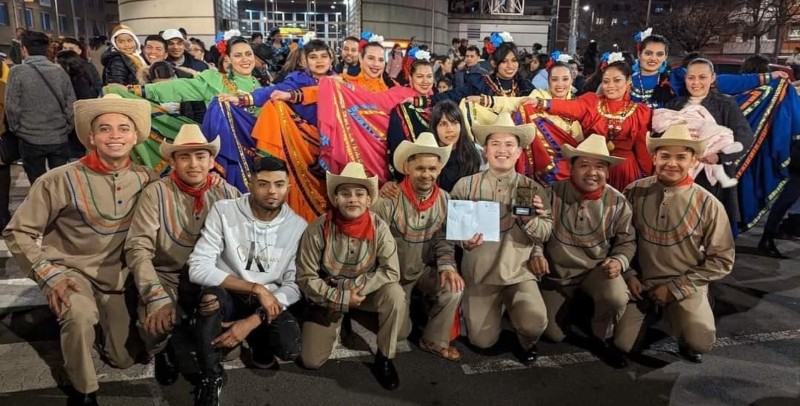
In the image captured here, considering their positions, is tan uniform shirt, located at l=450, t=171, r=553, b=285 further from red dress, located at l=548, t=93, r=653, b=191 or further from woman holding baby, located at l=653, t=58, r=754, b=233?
woman holding baby, located at l=653, t=58, r=754, b=233

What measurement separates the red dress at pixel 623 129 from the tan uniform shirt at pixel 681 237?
793mm

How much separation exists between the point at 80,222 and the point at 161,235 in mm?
434

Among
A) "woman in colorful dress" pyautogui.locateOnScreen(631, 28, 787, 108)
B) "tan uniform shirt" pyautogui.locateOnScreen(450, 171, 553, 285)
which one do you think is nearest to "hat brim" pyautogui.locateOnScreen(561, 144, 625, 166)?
"tan uniform shirt" pyautogui.locateOnScreen(450, 171, 553, 285)

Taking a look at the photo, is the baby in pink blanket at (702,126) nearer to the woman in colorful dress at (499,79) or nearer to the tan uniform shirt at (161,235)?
the woman in colorful dress at (499,79)

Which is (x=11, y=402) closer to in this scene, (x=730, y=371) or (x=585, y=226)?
(x=585, y=226)

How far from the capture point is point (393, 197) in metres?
3.57

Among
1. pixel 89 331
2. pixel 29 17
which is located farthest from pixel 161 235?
pixel 29 17

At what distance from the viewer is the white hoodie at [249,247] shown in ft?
10.1

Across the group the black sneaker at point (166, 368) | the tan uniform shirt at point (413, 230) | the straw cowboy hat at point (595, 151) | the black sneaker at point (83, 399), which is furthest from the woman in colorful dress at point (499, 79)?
the black sneaker at point (83, 399)

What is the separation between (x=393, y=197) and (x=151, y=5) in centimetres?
1396

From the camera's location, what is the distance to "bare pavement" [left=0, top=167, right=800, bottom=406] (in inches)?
116

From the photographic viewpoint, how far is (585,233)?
354 cm

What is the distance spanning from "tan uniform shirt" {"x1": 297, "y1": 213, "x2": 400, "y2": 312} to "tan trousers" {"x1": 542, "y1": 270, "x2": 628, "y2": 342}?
1162mm

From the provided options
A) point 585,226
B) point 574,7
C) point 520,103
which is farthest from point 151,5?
point 585,226
